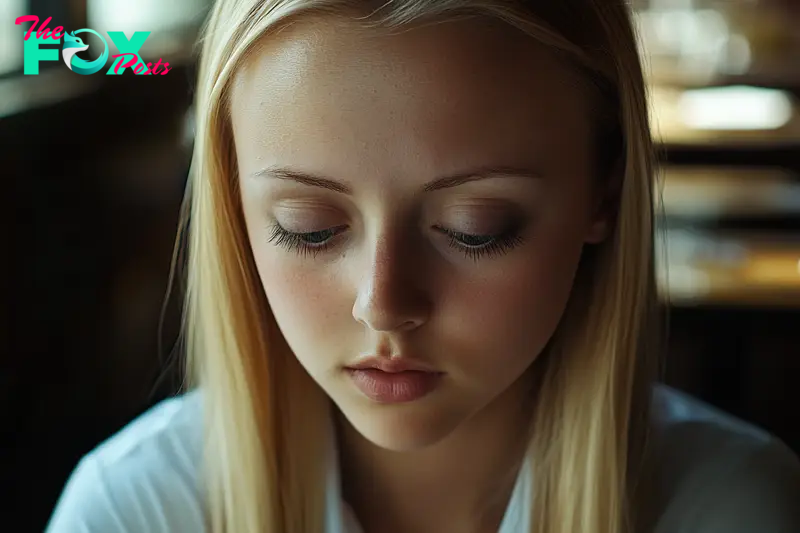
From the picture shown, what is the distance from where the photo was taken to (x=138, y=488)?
872 mm

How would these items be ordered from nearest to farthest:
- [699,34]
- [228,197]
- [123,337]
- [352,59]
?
[352,59]
[228,197]
[123,337]
[699,34]

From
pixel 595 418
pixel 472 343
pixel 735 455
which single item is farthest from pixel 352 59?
pixel 735 455

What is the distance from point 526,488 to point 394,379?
0.68ft

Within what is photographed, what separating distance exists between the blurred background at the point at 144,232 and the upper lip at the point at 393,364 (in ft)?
3.06

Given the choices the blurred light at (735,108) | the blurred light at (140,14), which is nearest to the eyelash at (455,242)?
the blurred light at (140,14)

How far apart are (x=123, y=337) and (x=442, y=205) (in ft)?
5.43

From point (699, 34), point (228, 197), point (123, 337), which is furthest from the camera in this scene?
point (699, 34)

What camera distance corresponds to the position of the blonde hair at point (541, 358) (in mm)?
767

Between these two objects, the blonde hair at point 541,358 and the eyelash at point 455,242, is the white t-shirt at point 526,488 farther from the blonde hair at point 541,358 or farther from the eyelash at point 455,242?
the eyelash at point 455,242

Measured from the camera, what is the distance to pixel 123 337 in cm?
221

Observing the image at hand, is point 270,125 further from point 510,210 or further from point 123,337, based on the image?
point 123,337

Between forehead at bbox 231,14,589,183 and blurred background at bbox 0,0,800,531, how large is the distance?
0.88 metres

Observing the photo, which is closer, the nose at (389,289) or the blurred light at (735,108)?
the nose at (389,289)

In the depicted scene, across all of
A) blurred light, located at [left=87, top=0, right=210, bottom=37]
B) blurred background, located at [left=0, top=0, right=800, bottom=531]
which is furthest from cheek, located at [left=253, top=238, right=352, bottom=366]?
blurred light, located at [left=87, top=0, right=210, bottom=37]
